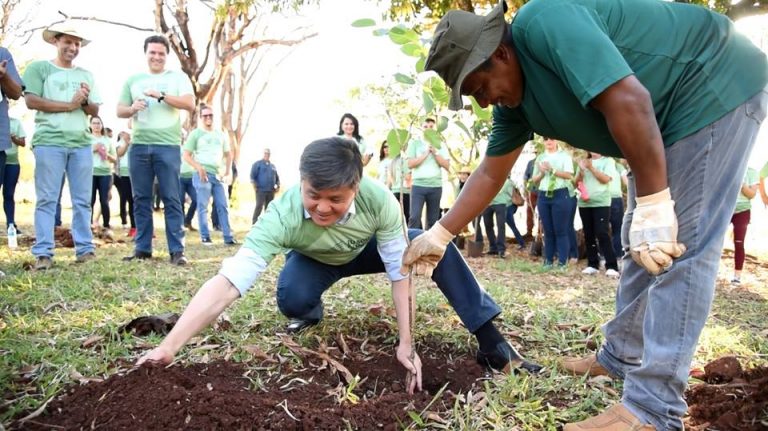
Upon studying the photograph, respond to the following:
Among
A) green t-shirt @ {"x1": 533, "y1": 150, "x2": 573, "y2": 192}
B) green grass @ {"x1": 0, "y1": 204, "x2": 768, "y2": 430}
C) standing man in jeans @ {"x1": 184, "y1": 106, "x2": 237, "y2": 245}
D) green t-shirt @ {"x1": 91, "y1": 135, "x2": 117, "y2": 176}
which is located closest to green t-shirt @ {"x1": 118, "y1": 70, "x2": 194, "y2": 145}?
green grass @ {"x1": 0, "y1": 204, "x2": 768, "y2": 430}

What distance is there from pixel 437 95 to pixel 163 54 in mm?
3812

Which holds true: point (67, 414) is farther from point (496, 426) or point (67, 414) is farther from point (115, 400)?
point (496, 426)

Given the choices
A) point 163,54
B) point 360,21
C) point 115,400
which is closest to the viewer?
point 115,400

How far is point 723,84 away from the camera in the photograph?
A: 1756mm

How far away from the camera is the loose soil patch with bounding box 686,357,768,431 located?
6.38 feet

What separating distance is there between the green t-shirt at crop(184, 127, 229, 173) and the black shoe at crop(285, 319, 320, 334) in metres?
5.53

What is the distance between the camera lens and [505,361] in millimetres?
2492

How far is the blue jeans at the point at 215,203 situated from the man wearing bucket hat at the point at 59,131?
2781mm

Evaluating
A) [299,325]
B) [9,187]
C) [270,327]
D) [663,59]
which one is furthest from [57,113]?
[663,59]

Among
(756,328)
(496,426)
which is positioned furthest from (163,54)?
(756,328)

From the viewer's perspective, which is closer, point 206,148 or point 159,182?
point 159,182

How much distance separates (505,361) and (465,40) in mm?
1367

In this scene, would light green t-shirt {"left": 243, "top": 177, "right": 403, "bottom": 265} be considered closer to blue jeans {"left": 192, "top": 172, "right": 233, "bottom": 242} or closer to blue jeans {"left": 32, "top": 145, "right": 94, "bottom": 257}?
blue jeans {"left": 32, "top": 145, "right": 94, "bottom": 257}

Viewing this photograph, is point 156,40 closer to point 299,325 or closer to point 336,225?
point 299,325
